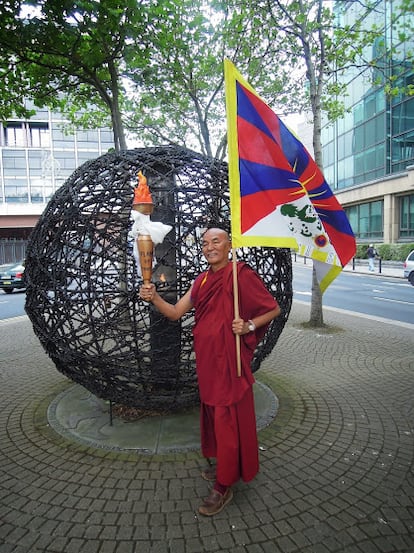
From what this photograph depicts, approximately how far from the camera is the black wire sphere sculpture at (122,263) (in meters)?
3.24

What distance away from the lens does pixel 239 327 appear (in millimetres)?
2486

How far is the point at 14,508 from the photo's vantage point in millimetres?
2688

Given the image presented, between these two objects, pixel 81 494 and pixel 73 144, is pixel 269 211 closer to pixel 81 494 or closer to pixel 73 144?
pixel 81 494

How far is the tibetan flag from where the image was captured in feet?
8.48

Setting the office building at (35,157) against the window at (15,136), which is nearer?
the office building at (35,157)

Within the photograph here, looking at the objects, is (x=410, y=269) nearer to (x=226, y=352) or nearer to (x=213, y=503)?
(x=226, y=352)

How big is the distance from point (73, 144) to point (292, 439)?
36.9 metres

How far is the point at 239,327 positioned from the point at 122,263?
1263 millimetres

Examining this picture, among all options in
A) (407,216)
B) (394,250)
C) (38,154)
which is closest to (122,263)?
(394,250)

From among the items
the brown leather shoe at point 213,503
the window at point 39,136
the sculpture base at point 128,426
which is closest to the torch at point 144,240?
the brown leather shoe at point 213,503

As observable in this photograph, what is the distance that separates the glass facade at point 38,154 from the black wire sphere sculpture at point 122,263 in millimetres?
34208

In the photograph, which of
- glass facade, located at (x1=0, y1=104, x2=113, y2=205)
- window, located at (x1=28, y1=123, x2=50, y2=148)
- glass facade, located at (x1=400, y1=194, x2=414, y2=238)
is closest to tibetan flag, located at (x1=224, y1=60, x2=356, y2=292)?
glass facade, located at (x1=400, y1=194, x2=414, y2=238)

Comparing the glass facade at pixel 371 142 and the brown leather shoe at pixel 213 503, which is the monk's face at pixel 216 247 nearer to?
the brown leather shoe at pixel 213 503

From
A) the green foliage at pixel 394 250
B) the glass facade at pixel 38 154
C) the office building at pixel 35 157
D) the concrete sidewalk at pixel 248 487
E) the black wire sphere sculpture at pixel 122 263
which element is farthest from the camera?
the glass facade at pixel 38 154
